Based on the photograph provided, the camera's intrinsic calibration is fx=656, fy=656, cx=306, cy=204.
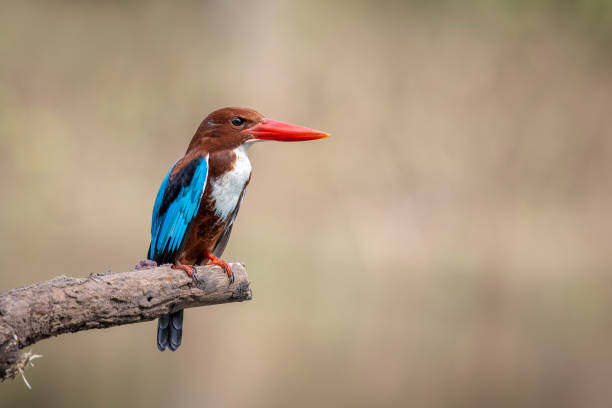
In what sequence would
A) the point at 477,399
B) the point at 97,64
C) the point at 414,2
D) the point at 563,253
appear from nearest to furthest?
the point at 477,399
the point at 97,64
the point at 563,253
the point at 414,2

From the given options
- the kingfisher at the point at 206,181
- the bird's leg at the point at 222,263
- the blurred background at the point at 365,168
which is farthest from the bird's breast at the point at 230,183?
the blurred background at the point at 365,168

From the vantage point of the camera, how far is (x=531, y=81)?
5574 millimetres

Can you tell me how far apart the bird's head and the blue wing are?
0.06 meters

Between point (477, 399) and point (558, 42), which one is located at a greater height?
point (558, 42)

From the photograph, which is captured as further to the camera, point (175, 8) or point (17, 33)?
point (175, 8)

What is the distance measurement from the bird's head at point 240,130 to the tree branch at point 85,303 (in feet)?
1.16

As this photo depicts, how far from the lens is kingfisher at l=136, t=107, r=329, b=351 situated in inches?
58.3

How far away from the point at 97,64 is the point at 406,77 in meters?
2.51

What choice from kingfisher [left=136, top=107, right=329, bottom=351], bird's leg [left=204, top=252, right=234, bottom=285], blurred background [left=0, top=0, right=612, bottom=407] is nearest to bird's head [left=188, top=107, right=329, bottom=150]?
kingfisher [left=136, top=107, right=329, bottom=351]

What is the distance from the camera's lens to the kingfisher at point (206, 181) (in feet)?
4.86

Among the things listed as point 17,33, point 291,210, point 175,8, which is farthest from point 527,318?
point 17,33

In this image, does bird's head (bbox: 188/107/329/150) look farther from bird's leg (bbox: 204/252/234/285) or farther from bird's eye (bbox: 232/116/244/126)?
bird's leg (bbox: 204/252/234/285)

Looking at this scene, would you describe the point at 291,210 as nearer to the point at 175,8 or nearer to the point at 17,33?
the point at 175,8

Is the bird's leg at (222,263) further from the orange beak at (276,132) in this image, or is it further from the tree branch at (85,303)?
the orange beak at (276,132)
